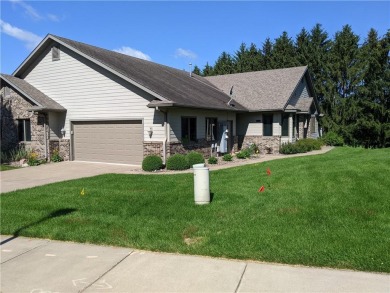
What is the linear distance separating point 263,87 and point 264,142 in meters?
4.73

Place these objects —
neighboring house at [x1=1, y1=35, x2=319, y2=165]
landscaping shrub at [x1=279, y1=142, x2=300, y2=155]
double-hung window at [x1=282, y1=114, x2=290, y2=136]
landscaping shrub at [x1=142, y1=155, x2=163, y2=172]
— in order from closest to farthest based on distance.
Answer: landscaping shrub at [x1=142, y1=155, x2=163, y2=172]
neighboring house at [x1=1, y1=35, x2=319, y2=165]
landscaping shrub at [x1=279, y1=142, x2=300, y2=155]
double-hung window at [x1=282, y1=114, x2=290, y2=136]

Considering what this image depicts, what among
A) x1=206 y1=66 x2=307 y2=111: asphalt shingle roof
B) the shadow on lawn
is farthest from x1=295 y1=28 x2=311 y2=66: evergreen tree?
the shadow on lawn

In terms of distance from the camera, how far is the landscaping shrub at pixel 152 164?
14852mm

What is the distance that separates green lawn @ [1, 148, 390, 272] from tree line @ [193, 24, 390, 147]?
19.9 meters

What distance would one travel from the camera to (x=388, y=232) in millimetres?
5754

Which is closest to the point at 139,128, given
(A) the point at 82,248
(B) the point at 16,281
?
(A) the point at 82,248

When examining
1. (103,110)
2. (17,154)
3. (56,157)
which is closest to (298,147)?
(103,110)

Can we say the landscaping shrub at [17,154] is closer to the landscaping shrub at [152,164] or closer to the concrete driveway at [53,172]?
the concrete driveway at [53,172]

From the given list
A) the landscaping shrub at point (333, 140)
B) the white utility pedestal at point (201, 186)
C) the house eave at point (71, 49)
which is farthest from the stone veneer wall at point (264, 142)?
the white utility pedestal at point (201, 186)

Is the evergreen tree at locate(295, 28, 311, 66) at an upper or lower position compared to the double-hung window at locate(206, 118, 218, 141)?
upper

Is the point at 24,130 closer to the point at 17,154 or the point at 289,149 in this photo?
the point at 17,154

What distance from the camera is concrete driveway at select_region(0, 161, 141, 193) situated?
12.2m

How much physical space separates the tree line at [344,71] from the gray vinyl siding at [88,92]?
19.9m

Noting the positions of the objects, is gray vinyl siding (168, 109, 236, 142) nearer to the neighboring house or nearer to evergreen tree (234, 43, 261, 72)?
the neighboring house
